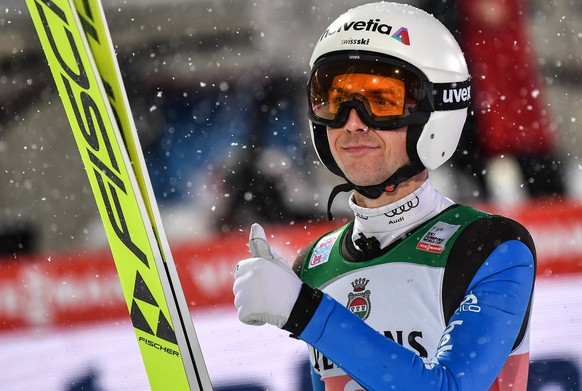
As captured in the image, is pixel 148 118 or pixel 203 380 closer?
pixel 203 380

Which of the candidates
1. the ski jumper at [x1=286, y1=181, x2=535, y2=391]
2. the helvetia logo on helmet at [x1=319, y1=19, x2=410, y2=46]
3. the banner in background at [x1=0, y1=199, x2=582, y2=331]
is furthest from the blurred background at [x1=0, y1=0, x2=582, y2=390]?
the helvetia logo on helmet at [x1=319, y1=19, x2=410, y2=46]

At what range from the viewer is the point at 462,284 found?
7.14 ft

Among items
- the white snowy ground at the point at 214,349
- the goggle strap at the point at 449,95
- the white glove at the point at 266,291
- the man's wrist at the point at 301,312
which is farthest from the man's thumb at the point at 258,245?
the white snowy ground at the point at 214,349

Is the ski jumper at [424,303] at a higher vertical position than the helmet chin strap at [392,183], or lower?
lower

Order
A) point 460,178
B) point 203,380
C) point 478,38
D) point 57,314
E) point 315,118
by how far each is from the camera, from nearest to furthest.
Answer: point 203,380 < point 315,118 < point 57,314 < point 460,178 < point 478,38

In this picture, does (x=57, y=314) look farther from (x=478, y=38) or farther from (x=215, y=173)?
(x=478, y=38)

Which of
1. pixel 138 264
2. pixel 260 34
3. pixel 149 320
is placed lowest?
pixel 149 320

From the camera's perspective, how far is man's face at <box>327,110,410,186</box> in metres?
2.38

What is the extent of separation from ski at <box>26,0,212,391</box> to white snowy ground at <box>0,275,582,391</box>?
6.02ft

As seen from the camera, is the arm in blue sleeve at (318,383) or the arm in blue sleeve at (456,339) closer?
the arm in blue sleeve at (456,339)

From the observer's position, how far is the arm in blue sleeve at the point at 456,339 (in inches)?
76.3

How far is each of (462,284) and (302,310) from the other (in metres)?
0.43

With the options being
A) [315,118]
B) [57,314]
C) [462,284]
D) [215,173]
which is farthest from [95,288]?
[462,284]

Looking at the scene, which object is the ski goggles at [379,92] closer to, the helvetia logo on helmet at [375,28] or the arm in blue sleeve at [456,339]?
the helvetia logo on helmet at [375,28]
